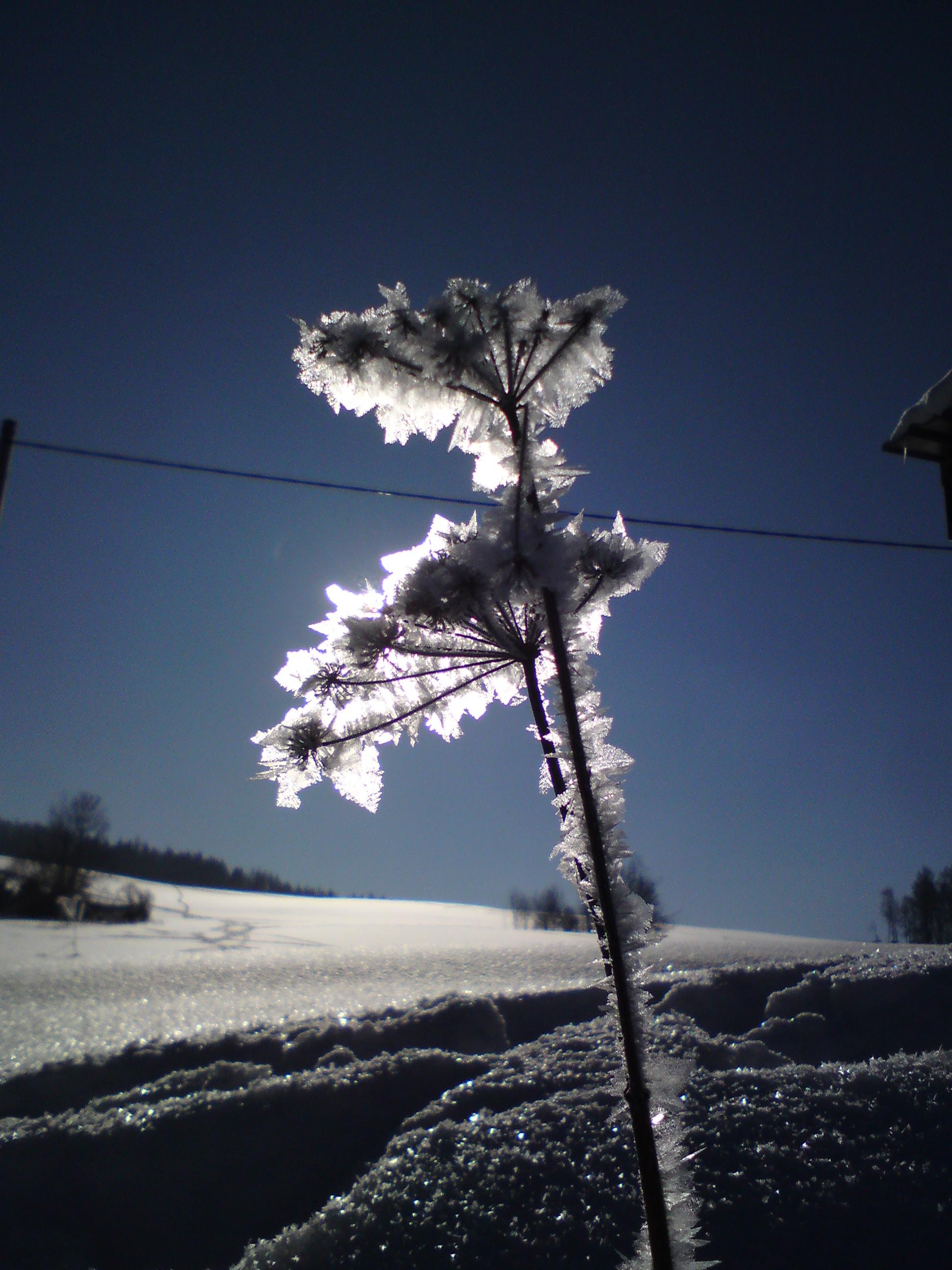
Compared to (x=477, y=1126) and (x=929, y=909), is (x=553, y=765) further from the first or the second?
(x=929, y=909)

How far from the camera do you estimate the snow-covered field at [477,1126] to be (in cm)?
190

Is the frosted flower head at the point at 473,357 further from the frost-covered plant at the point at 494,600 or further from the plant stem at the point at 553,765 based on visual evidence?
the plant stem at the point at 553,765

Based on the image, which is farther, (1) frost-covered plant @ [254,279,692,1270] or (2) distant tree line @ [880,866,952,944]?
(2) distant tree line @ [880,866,952,944]

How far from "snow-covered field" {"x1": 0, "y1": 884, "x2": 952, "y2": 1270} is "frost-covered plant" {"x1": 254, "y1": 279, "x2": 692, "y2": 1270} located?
274 mm

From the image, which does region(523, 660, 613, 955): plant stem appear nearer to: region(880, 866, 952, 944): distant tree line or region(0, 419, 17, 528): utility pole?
region(0, 419, 17, 528): utility pole

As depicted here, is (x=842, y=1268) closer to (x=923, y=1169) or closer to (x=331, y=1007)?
(x=923, y=1169)

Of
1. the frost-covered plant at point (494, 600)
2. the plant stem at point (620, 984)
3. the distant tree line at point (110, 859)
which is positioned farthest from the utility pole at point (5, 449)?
the distant tree line at point (110, 859)

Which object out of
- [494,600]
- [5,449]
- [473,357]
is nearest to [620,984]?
[494,600]

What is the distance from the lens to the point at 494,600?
4.19 ft

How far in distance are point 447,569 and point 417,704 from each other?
1.55ft

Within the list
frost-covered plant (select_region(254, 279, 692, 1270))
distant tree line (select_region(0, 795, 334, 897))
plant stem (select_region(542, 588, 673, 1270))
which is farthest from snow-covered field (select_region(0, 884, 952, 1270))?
distant tree line (select_region(0, 795, 334, 897))

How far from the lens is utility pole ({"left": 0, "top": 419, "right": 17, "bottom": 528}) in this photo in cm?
314

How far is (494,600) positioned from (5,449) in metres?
3.33

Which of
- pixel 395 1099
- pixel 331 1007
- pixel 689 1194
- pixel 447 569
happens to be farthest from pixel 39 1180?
pixel 447 569
